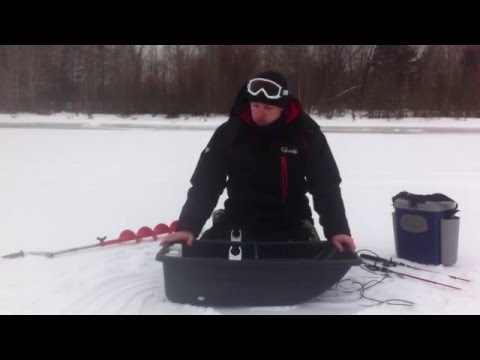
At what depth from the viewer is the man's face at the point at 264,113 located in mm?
2848

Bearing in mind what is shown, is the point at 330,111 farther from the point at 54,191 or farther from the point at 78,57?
the point at 54,191

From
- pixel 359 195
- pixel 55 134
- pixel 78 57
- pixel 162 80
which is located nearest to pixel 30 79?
pixel 78 57

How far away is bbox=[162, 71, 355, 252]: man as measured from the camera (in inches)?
112

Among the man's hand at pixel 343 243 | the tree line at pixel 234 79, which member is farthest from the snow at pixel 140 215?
the tree line at pixel 234 79

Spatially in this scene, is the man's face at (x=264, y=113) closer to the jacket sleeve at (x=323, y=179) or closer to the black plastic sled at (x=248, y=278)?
the jacket sleeve at (x=323, y=179)

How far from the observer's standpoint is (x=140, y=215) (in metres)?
4.83

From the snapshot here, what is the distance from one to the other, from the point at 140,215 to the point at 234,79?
17.3 m

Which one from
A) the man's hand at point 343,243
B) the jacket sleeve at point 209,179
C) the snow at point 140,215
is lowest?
the snow at point 140,215

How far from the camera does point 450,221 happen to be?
318 centimetres

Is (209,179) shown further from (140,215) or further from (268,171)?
(140,215)

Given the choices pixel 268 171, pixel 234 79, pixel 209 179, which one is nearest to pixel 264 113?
pixel 268 171

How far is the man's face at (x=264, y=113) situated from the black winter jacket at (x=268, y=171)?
38 mm
